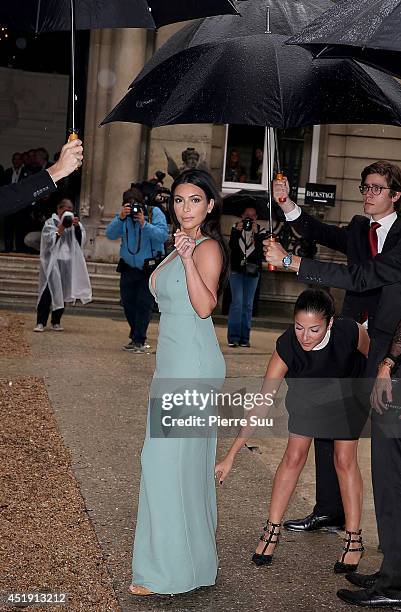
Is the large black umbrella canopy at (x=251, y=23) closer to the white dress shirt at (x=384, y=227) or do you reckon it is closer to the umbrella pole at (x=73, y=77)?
the umbrella pole at (x=73, y=77)

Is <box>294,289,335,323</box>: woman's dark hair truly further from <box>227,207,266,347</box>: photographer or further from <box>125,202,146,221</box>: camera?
<box>227,207,266,347</box>: photographer

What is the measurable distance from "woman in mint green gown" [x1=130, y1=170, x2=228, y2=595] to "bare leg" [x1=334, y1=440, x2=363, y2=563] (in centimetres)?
80

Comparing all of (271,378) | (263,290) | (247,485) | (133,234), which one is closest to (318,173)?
(263,290)

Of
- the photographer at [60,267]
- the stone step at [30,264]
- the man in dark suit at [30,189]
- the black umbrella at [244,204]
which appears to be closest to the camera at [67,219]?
the photographer at [60,267]

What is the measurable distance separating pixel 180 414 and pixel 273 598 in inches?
37.6

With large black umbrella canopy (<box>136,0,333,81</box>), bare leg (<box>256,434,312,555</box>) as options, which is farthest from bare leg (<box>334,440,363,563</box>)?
large black umbrella canopy (<box>136,0,333,81</box>)

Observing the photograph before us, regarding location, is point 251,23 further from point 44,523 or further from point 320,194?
point 320,194

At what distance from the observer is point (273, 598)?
5.21 meters

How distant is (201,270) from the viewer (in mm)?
5148

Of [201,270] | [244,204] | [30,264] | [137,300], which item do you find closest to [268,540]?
[201,270]

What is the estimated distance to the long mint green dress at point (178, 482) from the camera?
5.04m

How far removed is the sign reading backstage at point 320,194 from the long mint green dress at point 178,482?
14.4 metres

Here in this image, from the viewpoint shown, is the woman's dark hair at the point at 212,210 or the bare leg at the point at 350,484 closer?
the woman's dark hair at the point at 212,210

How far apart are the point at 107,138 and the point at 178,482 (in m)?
15.3
